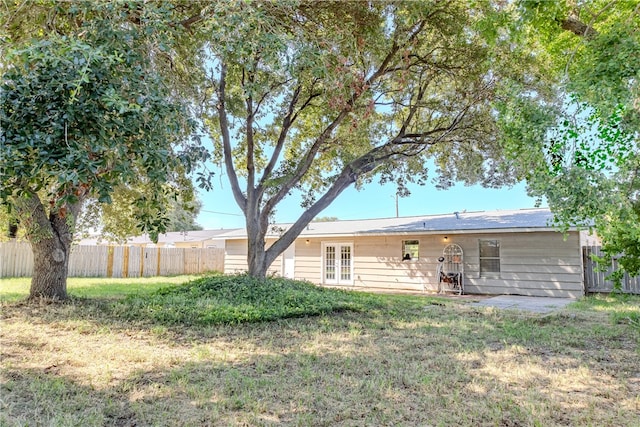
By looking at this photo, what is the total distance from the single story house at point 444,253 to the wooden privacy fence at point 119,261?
345 cm

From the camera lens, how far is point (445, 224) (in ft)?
44.6

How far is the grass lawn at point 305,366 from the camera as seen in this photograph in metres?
3.18

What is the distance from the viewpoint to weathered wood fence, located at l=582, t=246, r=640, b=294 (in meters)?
11.6

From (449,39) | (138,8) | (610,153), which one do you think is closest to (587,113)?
(610,153)

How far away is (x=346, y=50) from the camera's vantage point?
6.72m

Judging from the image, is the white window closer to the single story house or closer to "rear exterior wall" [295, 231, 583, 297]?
the single story house

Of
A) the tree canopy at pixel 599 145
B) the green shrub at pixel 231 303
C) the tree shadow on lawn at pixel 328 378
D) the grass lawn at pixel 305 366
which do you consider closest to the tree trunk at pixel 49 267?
the grass lawn at pixel 305 366

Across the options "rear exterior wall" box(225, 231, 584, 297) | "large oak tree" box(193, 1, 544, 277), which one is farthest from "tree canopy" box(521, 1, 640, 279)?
"rear exterior wall" box(225, 231, 584, 297)

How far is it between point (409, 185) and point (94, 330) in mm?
9562

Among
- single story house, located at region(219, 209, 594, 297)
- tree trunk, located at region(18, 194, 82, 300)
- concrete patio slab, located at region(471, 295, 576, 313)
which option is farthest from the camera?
single story house, located at region(219, 209, 594, 297)

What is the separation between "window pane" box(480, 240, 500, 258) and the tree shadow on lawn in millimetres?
6020

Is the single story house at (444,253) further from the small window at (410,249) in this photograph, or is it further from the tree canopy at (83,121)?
the tree canopy at (83,121)

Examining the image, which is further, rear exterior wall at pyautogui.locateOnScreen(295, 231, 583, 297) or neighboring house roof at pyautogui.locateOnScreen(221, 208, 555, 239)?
neighboring house roof at pyautogui.locateOnScreen(221, 208, 555, 239)

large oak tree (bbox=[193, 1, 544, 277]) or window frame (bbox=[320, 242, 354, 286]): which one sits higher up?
large oak tree (bbox=[193, 1, 544, 277])
